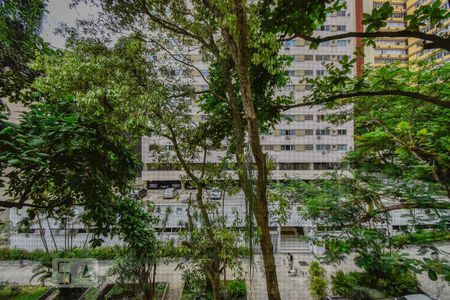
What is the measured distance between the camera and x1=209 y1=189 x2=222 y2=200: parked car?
9.31 ft

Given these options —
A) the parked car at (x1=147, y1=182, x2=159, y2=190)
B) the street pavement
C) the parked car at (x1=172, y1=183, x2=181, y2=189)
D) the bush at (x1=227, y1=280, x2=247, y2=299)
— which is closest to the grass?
the street pavement

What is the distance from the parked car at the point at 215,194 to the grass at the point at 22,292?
299cm

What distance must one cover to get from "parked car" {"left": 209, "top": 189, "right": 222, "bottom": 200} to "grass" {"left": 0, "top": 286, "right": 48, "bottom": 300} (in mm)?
2986

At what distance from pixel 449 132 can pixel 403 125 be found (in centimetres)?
79

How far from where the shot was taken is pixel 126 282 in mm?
3393

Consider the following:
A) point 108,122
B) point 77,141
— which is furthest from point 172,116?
point 77,141

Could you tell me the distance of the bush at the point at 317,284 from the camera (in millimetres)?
3639

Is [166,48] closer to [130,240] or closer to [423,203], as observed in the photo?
[130,240]

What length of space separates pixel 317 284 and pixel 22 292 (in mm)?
4240

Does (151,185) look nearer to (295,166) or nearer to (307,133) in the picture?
(295,166)

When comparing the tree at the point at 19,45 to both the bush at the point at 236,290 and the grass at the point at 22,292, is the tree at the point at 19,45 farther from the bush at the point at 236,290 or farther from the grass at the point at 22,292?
the bush at the point at 236,290

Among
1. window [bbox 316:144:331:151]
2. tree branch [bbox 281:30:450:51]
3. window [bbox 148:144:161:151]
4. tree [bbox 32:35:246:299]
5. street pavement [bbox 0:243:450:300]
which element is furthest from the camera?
window [bbox 316:144:331:151]

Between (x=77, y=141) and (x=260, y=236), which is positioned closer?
(x=260, y=236)

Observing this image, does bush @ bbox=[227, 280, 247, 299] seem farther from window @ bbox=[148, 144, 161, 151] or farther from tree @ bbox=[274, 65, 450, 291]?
window @ bbox=[148, 144, 161, 151]
